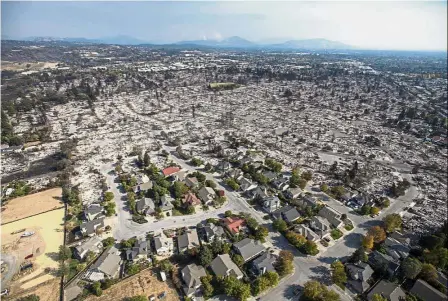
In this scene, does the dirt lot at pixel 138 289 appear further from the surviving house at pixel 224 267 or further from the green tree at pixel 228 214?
the green tree at pixel 228 214

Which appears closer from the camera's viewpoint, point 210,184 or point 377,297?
point 377,297

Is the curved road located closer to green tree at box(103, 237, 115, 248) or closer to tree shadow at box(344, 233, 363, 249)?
green tree at box(103, 237, 115, 248)

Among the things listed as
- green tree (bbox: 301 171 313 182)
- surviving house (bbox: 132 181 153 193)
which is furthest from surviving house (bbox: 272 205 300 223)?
surviving house (bbox: 132 181 153 193)

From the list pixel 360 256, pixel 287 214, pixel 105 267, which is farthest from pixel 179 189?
pixel 360 256

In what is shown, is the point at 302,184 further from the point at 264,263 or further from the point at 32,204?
the point at 32,204

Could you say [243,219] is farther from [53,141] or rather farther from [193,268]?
[53,141]
